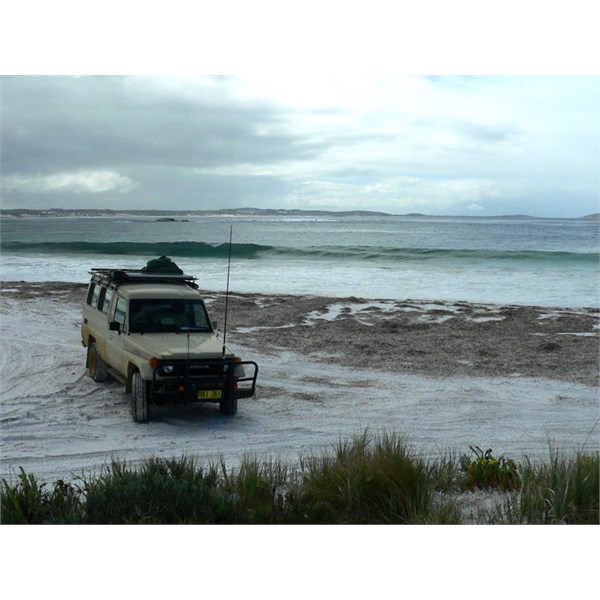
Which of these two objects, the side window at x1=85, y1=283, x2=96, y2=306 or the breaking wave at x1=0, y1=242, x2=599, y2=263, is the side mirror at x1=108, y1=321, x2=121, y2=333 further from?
the breaking wave at x1=0, y1=242, x2=599, y2=263

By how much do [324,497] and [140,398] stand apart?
3673mm

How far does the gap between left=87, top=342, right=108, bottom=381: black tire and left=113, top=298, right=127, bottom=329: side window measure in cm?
102

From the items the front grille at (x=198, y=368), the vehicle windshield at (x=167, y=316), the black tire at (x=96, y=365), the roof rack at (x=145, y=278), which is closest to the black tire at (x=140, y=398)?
the front grille at (x=198, y=368)

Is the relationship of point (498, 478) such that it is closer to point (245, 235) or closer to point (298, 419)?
point (298, 419)

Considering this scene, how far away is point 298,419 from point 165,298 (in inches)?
93.5

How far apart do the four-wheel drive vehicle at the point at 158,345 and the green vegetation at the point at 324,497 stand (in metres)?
2.49

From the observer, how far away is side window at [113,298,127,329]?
9.85 m

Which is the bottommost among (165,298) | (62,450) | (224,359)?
(62,450)

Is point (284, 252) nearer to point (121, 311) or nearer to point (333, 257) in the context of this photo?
point (333, 257)

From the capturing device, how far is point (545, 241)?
169 feet

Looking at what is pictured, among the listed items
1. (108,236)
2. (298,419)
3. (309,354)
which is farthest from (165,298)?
(108,236)

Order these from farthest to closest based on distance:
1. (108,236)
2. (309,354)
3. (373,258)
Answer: (108,236), (373,258), (309,354)

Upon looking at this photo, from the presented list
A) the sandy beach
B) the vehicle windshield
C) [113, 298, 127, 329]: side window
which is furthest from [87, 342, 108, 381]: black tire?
the vehicle windshield

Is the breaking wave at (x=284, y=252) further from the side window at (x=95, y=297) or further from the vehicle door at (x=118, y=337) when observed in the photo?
the vehicle door at (x=118, y=337)
